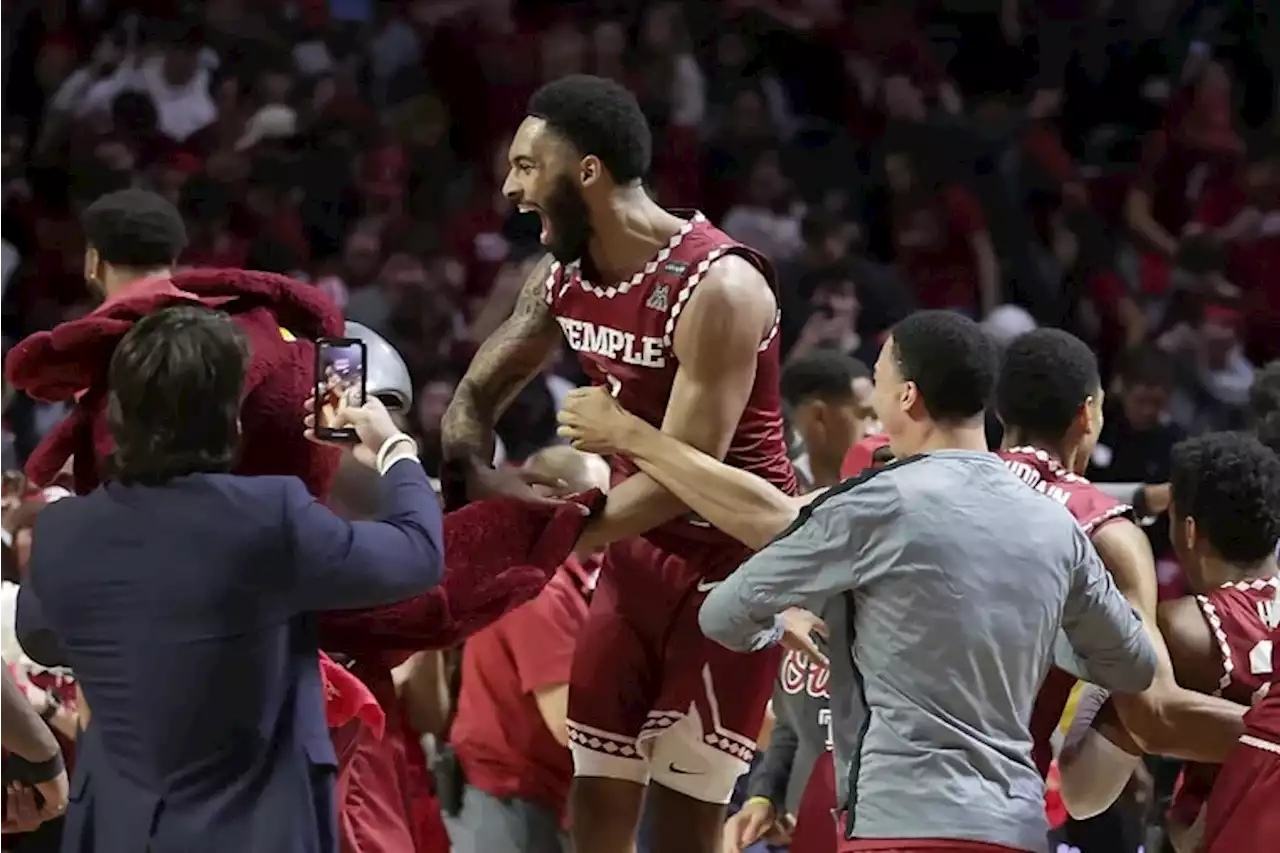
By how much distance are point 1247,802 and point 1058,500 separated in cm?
58

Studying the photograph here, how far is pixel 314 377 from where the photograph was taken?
2.97 m

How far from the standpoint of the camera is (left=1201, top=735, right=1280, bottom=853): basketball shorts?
3201 millimetres

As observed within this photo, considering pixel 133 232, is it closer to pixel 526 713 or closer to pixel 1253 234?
pixel 526 713

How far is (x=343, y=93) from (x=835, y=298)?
2.67m

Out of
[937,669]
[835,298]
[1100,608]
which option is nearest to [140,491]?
[937,669]

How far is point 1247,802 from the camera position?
3.23 metres

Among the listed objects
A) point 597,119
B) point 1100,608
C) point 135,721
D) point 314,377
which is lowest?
point 135,721

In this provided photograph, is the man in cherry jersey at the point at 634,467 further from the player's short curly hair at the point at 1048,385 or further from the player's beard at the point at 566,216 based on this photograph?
the player's short curly hair at the point at 1048,385

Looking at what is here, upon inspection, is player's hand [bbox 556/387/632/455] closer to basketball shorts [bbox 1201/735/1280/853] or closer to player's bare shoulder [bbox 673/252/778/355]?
player's bare shoulder [bbox 673/252/778/355]

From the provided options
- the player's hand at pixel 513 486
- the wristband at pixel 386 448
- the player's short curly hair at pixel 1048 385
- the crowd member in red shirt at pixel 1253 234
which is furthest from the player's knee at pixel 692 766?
the crowd member in red shirt at pixel 1253 234

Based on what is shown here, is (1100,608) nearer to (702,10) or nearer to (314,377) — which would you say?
(314,377)

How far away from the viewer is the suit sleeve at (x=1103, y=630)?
312 centimetres

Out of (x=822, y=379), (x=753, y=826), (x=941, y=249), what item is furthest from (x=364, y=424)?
(x=941, y=249)

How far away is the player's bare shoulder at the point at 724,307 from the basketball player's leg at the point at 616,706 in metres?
0.46
